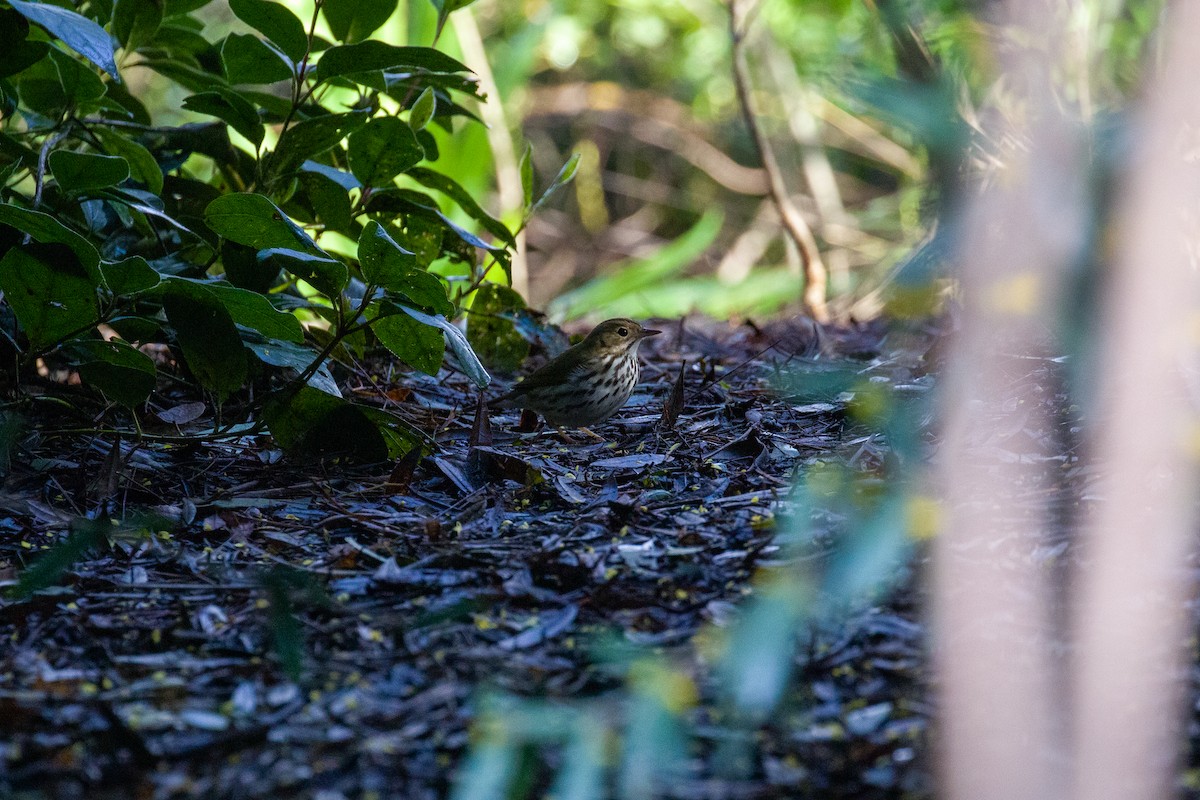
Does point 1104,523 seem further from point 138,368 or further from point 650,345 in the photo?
point 650,345

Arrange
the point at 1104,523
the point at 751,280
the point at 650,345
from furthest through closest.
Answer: the point at 751,280, the point at 650,345, the point at 1104,523

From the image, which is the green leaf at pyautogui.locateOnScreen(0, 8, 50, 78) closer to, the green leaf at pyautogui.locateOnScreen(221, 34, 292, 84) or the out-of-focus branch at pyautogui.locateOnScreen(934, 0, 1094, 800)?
the green leaf at pyautogui.locateOnScreen(221, 34, 292, 84)

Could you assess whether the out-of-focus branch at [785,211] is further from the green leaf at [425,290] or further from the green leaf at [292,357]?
the green leaf at [425,290]

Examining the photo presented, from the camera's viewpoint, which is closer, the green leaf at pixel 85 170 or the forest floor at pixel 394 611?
the forest floor at pixel 394 611

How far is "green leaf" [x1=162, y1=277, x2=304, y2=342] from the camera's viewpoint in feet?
7.07

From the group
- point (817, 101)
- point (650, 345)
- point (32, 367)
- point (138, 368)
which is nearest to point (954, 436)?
point (138, 368)

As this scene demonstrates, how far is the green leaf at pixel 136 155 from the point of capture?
8.39ft

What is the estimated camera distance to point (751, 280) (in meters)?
7.38

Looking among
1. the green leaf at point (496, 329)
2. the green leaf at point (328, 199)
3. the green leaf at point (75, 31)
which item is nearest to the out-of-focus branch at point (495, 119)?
the green leaf at point (496, 329)

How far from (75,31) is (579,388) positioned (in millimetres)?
1593

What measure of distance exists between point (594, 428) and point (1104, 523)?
4.99ft

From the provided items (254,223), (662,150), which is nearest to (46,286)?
(254,223)

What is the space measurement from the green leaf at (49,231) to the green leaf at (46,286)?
0.03 meters

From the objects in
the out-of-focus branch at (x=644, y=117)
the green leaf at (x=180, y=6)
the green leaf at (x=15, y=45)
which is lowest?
the green leaf at (x=15, y=45)
